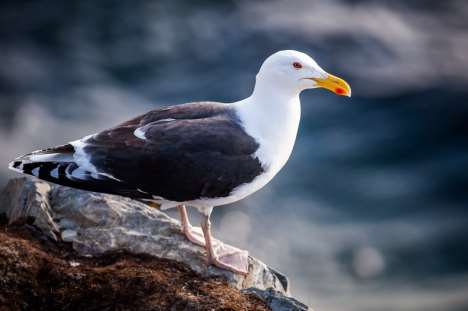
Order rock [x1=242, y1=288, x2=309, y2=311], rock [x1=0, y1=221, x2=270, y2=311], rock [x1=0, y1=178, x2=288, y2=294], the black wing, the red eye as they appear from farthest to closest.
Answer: the red eye
rock [x1=0, y1=178, x2=288, y2=294]
the black wing
rock [x1=242, y1=288, x2=309, y2=311]
rock [x1=0, y1=221, x2=270, y2=311]

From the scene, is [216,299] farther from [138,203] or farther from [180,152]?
[138,203]

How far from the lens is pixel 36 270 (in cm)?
646

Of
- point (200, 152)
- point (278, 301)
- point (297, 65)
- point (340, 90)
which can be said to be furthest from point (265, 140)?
point (278, 301)

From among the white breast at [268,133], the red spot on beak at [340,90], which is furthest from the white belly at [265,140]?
the red spot on beak at [340,90]

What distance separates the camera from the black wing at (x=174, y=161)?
23.3 feet

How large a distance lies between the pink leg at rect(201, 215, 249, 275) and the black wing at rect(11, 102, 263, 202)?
408mm

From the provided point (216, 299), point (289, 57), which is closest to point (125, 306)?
point (216, 299)

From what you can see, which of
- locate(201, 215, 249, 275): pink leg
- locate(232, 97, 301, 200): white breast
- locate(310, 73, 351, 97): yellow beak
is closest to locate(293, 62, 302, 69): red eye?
locate(310, 73, 351, 97): yellow beak

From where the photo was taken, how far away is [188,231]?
305 inches

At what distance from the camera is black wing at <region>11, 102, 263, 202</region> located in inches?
280

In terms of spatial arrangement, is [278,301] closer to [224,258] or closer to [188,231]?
[224,258]

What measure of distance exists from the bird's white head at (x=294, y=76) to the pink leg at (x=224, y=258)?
5.24 ft

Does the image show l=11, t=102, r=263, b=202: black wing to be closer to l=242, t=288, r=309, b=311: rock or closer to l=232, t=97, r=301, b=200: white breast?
l=232, t=97, r=301, b=200: white breast

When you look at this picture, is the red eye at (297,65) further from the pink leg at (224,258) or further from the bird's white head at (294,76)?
the pink leg at (224,258)
